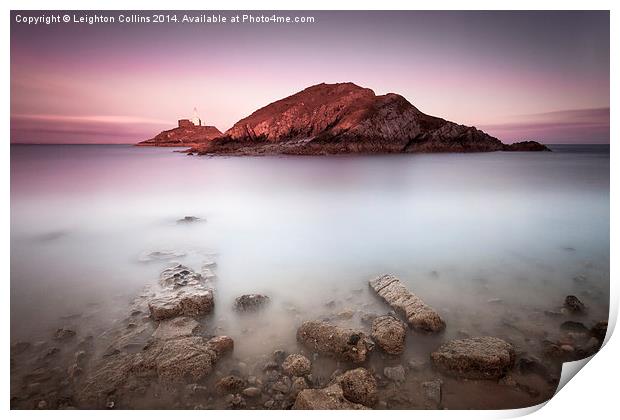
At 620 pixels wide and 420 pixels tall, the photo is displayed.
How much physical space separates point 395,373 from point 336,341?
0.44 m

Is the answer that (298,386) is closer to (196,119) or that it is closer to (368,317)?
(368,317)

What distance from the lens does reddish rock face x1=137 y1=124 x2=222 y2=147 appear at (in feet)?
14.2

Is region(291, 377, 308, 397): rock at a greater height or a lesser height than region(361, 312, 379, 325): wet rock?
lesser

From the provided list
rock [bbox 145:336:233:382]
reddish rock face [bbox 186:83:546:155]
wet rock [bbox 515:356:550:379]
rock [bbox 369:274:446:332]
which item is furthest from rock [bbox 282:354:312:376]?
reddish rock face [bbox 186:83:546:155]

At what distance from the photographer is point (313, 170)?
556cm

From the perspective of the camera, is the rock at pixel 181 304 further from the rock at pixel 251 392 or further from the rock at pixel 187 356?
the rock at pixel 251 392

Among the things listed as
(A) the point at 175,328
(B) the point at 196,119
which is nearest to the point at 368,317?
(A) the point at 175,328

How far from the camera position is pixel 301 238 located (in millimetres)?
4020

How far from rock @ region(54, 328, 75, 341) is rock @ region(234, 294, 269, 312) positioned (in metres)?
1.22

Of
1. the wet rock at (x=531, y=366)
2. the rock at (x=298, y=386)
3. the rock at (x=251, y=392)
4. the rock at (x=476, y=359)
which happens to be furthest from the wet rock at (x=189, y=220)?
the wet rock at (x=531, y=366)

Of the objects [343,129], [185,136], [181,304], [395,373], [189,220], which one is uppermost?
[343,129]

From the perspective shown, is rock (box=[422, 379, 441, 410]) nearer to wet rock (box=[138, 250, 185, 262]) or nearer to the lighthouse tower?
wet rock (box=[138, 250, 185, 262])

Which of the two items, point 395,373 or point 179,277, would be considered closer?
point 395,373

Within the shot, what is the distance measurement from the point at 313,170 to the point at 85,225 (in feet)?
10.1
